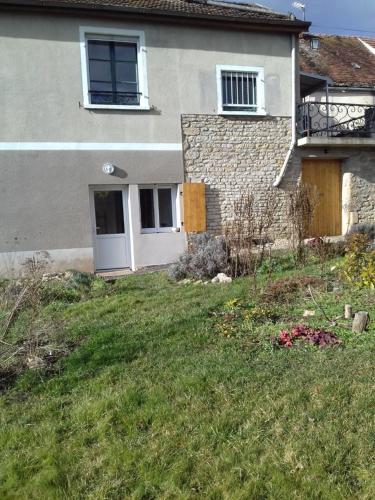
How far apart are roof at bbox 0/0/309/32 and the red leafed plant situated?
875cm

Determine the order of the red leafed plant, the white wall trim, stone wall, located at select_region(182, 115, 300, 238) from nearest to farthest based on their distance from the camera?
1. the red leafed plant
2. the white wall trim
3. stone wall, located at select_region(182, 115, 300, 238)

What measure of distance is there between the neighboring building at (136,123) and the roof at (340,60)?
3.94 metres

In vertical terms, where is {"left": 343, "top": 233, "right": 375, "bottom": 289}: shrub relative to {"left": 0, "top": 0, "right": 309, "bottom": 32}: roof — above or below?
below

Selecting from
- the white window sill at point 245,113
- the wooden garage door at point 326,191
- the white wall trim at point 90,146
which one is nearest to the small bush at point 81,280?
the white wall trim at point 90,146

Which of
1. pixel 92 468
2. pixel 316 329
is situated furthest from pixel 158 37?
pixel 92 468

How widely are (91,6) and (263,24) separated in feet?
14.4

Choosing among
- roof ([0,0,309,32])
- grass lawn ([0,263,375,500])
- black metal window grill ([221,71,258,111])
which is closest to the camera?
grass lawn ([0,263,375,500])

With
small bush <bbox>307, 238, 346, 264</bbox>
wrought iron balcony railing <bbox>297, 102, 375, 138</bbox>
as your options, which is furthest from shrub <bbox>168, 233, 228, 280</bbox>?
wrought iron balcony railing <bbox>297, 102, 375, 138</bbox>

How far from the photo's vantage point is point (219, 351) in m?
3.94

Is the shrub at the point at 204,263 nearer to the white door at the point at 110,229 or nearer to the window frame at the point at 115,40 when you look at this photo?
the white door at the point at 110,229

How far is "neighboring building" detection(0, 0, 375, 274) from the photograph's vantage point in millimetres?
9328

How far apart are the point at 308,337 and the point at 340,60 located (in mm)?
15093

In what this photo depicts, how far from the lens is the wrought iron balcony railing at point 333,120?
1129 centimetres

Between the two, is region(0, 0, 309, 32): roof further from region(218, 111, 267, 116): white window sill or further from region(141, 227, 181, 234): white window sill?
region(141, 227, 181, 234): white window sill
